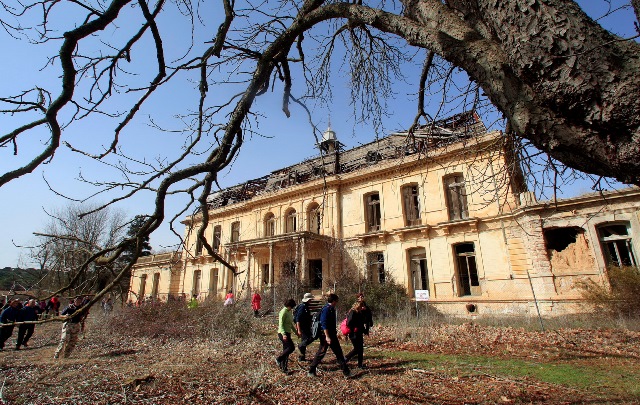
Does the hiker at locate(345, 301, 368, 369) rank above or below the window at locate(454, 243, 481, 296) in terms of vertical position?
Result: below

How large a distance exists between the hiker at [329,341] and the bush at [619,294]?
1036 centimetres

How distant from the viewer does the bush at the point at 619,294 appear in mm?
11156

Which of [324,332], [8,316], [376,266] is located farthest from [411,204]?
[8,316]

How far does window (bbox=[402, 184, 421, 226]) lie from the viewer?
19797 mm

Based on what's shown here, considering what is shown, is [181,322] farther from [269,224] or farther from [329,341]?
[269,224]

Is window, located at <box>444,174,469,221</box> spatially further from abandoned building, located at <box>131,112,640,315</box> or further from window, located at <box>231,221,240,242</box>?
window, located at <box>231,221,240,242</box>

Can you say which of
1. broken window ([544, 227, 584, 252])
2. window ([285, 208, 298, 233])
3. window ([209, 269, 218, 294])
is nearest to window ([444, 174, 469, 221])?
broken window ([544, 227, 584, 252])

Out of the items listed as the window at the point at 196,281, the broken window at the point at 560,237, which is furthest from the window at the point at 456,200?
the window at the point at 196,281

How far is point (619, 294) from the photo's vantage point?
11617mm

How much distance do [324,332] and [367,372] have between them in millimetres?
1163

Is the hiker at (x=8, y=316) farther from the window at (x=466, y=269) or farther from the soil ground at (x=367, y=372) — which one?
the window at (x=466, y=269)

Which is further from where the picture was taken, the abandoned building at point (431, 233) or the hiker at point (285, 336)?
the abandoned building at point (431, 233)

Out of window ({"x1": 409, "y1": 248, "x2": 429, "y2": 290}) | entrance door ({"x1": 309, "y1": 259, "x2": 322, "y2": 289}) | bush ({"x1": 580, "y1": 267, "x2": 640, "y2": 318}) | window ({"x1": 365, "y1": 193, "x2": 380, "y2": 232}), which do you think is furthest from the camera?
entrance door ({"x1": 309, "y1": 259, "x2": 322, "y2": 289})

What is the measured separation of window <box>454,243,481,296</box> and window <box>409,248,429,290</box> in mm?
1791
